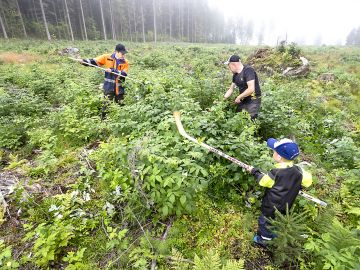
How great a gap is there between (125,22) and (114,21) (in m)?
2.87

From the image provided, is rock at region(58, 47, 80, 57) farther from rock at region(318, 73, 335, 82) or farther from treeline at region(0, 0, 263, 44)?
rock at region(318, 73, 335, 82)

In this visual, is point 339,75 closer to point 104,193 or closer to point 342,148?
point 342,148

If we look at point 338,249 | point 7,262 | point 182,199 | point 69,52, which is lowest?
point 7,262

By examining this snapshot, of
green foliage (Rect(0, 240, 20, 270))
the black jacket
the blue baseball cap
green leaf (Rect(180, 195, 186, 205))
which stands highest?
the blue baseball cap

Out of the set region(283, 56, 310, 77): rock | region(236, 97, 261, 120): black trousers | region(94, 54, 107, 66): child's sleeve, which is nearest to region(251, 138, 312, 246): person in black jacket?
region(236, 97, 261, 120): black trousers

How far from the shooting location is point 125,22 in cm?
6019

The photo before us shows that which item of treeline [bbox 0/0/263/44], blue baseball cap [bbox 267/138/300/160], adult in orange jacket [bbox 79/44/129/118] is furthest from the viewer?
treeline [bbox 0/0/263/44]

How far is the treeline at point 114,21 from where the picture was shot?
43312 mm

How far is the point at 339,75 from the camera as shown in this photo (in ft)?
48.2

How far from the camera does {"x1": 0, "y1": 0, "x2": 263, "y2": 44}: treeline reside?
142 ft

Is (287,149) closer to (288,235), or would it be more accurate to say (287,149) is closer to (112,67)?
(288,235)

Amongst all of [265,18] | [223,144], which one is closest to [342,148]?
[223,144]

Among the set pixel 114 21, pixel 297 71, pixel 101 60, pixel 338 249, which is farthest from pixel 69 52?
pixel 114 21

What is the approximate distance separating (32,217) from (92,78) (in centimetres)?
909
